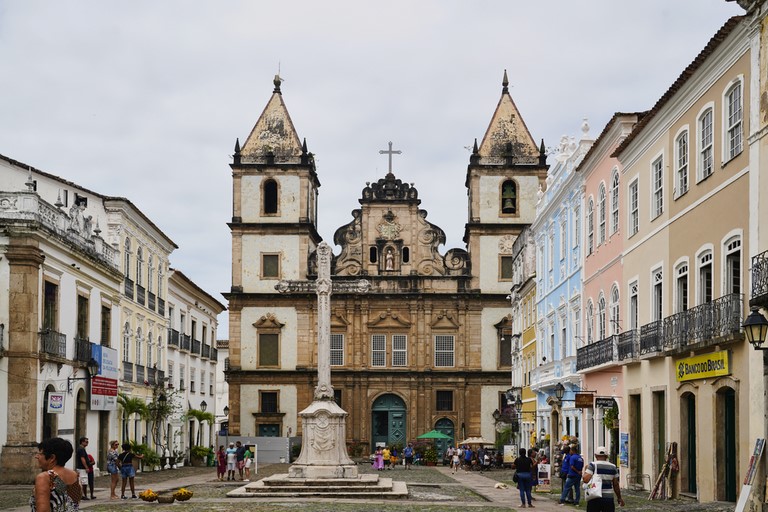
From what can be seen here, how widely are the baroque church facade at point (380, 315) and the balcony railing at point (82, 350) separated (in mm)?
24696

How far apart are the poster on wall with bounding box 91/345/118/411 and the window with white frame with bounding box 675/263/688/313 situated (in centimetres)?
1928

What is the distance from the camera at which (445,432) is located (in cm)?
6084

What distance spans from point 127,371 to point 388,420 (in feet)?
70.1

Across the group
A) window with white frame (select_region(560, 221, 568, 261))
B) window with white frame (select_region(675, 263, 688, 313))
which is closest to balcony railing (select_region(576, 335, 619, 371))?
window with white frame (select_region(675, 263, 688, 313))

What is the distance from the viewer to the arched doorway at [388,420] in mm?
61219

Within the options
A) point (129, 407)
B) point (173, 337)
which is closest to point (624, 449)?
point (129, 407)

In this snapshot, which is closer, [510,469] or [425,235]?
[510,469]

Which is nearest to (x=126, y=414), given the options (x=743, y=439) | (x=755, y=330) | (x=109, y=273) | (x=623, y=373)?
(x=109, y=273)

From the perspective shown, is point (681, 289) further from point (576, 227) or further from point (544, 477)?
point (576, 227)

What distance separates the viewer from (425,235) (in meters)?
62.9

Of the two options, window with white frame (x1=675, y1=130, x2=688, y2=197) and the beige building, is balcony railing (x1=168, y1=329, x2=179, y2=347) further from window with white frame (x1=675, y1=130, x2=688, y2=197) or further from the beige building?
window with white frame (x1=675, y1=130, x2=688, y2=197)

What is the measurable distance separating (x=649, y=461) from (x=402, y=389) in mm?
35520

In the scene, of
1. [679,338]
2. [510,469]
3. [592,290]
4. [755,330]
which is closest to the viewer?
[755,330]

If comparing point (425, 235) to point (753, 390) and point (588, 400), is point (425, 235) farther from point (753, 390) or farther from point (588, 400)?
point (753, 390)
